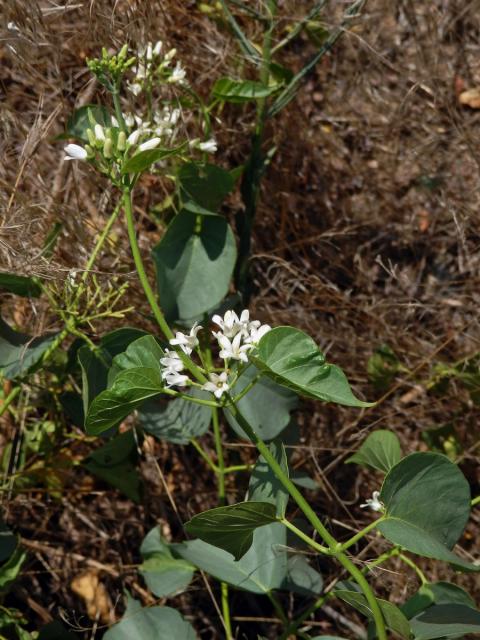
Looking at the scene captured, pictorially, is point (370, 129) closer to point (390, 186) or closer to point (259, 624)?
point (390, 186)

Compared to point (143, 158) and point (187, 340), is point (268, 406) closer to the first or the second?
point (187, 340)

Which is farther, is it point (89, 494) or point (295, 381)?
point (89, 494)

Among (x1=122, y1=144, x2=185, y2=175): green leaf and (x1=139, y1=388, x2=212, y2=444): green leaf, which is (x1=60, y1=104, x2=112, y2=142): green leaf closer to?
(x1=122, y1=144, x2=185, y2=175): green leaf

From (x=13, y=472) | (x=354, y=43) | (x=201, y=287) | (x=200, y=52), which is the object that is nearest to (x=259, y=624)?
(x=13, y=472)

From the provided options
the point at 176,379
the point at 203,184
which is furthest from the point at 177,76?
the point at 176,379

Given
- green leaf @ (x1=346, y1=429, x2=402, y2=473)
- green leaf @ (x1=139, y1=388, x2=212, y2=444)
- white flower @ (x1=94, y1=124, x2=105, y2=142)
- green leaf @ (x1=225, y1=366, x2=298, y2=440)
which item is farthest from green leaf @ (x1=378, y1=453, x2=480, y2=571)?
white flower @ (x1=94, y1=124, x2=105, y2=142)

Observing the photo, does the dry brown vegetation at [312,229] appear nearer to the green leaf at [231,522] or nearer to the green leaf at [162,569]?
the green leaf at [162,569]

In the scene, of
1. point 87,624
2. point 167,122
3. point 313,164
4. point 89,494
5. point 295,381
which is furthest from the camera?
point 313,164
